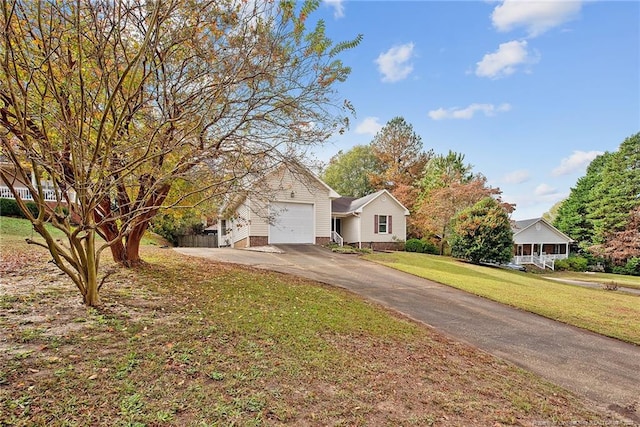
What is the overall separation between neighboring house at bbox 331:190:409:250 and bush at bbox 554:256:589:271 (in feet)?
57.5

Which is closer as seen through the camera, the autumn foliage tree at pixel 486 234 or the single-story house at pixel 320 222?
the single-story house at pixel 320 222

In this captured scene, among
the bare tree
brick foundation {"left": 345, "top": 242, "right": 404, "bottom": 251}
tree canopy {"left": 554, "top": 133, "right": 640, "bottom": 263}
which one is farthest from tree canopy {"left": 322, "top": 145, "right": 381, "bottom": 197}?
the bare tree

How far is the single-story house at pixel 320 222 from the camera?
62.3 feet

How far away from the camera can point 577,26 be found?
33.2 ft

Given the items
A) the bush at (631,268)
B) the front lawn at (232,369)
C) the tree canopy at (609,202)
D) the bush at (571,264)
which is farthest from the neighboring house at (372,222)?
the bush at (631,268)

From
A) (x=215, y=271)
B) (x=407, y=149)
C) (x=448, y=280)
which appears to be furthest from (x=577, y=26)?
(x=407, y=149)

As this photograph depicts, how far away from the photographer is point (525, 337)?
20.4 feet

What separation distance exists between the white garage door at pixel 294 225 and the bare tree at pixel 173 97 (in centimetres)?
1221

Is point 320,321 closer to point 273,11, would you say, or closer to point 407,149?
point 273,11

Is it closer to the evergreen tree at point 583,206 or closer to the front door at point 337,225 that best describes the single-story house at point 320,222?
the front door at point 337,225

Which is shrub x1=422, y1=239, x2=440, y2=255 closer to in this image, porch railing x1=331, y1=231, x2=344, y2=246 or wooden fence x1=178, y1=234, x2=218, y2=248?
porch railing x1=331, y1=231, x2=344, y2=246

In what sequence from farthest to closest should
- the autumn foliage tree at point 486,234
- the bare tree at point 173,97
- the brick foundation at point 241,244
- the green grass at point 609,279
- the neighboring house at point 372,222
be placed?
the neighboring house at point 372,222 < the autumn foliage tree at point 486,234 < the green grass at point 609,279 < the brick foundation at point 241,244 < the bare tree at point 173,97

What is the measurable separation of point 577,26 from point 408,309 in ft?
34.3

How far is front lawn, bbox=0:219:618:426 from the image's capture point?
2.71 m
